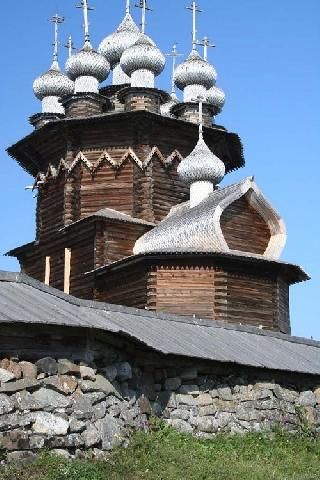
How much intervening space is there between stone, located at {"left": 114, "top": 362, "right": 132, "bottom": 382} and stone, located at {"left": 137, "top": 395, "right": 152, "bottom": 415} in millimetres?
319

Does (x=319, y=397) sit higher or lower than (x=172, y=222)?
lower

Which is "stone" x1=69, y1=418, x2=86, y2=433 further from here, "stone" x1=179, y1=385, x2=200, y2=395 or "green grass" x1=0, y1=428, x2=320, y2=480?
"stone" x1=179, y1=385, x2=200, y2=395

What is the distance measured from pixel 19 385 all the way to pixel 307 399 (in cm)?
492

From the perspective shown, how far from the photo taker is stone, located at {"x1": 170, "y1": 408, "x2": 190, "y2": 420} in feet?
32.3

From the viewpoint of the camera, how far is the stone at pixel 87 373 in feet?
28.0

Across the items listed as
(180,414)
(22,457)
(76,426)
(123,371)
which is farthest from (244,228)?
(22,457)

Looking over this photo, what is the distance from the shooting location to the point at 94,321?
9.10 metres

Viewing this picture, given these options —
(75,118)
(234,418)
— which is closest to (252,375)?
(234,418)

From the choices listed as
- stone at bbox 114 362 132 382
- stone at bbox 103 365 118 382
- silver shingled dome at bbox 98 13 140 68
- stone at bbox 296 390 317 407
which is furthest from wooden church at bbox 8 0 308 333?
stone at bbox 103 365 118 382

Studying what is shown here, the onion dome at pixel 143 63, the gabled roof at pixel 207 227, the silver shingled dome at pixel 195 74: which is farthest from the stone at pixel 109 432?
the silver shingled dome at pixel 195 74

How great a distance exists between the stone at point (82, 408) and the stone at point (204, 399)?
2.05m

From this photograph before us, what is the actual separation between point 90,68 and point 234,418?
10.8 metres

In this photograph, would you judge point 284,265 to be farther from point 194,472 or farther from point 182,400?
point 194,472

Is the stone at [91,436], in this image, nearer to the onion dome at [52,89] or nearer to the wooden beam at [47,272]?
the wooden beam at [47,272]
